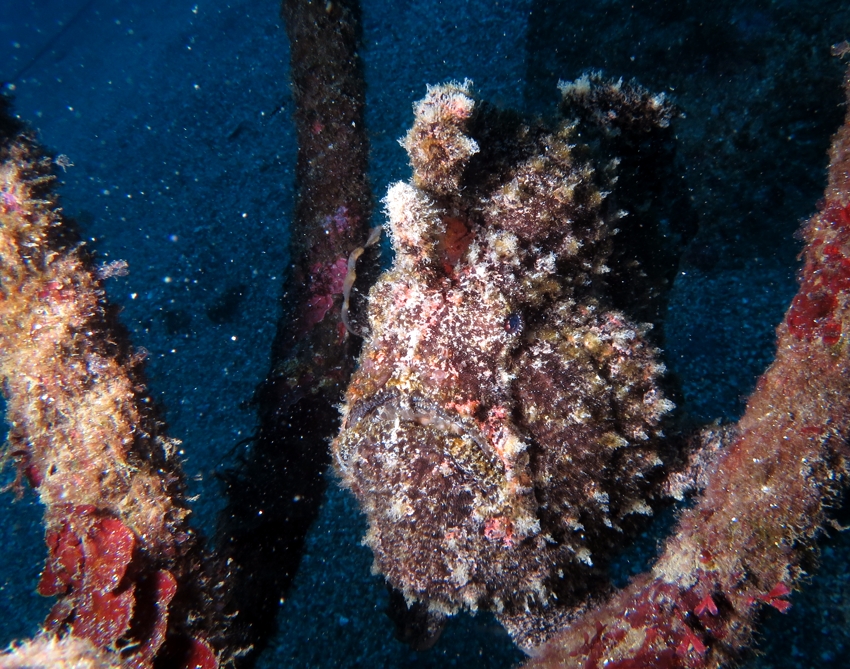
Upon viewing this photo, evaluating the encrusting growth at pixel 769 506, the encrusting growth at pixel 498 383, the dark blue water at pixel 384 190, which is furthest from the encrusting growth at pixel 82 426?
the encrusting growth at pixel 769 506

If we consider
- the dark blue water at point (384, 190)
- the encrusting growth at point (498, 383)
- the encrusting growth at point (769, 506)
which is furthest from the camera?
the dark blue water at point (384, 190)

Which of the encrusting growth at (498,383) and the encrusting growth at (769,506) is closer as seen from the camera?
the encrusting growth at (769,506)

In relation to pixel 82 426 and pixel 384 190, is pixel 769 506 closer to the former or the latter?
pixel 82 426

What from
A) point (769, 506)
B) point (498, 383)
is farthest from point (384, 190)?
point (769, 506)

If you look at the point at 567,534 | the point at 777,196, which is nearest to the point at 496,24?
the point at 777,196

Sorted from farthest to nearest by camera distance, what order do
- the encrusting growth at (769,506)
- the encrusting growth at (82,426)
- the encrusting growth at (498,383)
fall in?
1. the encrusting growth at (82,426)
2. the encrusting growth at (498,383)
3. the encrusting growth at (769,506)

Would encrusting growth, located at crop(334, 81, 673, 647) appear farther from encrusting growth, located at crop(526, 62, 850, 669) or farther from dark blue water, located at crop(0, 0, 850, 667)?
dark blue water, located at crop(0, 0, 850, 667)

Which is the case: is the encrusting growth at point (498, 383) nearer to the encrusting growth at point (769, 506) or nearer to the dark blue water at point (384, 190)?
the encrusting growth at point (769, 506)
